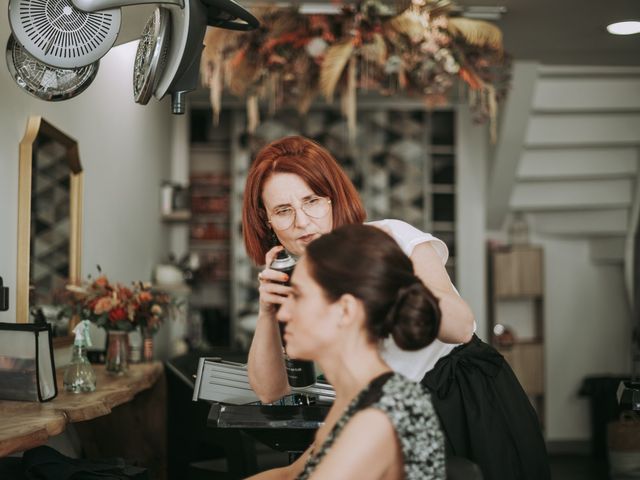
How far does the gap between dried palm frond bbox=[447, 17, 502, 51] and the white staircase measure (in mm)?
883

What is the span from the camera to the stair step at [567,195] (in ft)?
21.1

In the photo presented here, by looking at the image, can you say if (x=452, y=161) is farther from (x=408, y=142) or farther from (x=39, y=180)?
(x=39, y=180)

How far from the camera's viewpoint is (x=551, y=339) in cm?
699

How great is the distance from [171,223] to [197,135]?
2.41 feet

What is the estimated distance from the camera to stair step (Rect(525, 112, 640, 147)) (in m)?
6.12

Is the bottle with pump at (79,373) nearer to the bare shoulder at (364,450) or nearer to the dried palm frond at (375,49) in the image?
the bare shoulder at (364,450)

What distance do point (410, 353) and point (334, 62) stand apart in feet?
10.8

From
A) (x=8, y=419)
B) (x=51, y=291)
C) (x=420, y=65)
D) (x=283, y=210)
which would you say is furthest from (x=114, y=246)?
(x=283, y=210)

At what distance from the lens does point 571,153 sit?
6.29m

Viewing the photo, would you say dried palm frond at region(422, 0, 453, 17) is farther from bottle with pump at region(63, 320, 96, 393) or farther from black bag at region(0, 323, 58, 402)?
black bag at region(0, 323, 58, 402)

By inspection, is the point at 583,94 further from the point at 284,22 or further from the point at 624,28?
the point at 284,22

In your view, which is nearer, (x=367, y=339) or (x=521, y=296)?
(x=367, y=339)

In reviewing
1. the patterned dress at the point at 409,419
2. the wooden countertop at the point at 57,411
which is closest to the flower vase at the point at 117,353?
the wooden countertop at the point at 57,411

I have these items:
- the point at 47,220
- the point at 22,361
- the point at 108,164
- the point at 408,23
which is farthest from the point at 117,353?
the point at 408,23
